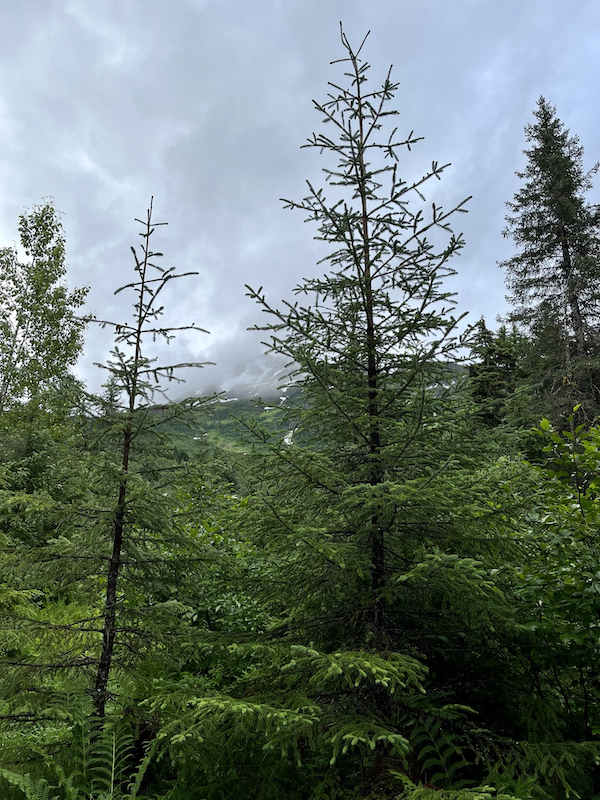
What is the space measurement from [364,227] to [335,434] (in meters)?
2.10

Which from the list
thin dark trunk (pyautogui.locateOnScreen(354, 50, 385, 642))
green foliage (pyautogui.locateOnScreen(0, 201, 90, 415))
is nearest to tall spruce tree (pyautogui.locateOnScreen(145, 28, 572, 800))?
thin dark trunk (pyautogui.locateOnScreen(354, 50, 385, 642))

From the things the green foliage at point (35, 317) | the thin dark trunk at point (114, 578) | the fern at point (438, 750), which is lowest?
the fern at point (438, 750)

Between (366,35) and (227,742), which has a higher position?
(366,35)

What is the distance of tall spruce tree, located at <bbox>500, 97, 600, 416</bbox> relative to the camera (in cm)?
1723

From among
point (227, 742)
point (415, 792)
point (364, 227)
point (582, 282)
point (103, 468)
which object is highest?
point (582, 282)

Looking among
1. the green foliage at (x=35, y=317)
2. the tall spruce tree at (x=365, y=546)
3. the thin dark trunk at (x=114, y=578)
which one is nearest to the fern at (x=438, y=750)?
the tall spruce tree at (x=365, y=546)

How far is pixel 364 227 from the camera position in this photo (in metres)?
A: 4.44

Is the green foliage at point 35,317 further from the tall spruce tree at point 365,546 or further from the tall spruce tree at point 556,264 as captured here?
the tall spruce tree at point 556,264

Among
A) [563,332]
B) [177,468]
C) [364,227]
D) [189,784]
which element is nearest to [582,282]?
[563,332]

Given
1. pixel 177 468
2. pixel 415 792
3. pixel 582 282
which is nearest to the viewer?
pixel 415 792

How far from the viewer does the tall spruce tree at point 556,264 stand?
17234 millimetres

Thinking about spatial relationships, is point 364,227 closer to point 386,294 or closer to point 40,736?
point 386,294

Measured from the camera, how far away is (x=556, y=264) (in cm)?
1864

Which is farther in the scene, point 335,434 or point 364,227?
point 364,227
